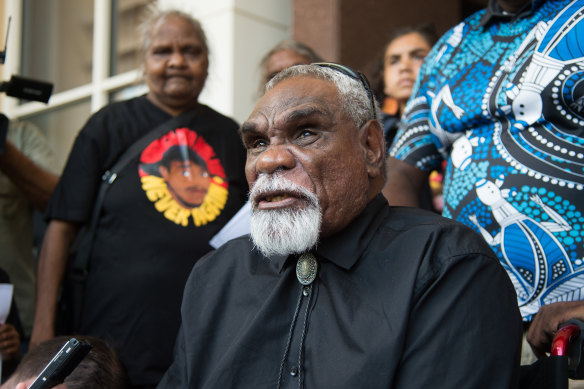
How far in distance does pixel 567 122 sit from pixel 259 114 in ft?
3.21

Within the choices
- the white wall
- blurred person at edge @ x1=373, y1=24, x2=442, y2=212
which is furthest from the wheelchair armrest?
the white wall

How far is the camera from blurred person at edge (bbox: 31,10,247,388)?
295 centimetres

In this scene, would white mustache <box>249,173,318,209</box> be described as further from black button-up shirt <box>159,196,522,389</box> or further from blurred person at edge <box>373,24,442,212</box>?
blurred person at edge <box>373,24,442,212</box>

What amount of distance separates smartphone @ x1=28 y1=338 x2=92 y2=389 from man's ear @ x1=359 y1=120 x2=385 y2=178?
972mm

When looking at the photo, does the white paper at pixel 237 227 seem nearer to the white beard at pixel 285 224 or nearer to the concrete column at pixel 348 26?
the white beard at pixel 285 224

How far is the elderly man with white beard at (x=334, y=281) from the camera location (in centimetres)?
174

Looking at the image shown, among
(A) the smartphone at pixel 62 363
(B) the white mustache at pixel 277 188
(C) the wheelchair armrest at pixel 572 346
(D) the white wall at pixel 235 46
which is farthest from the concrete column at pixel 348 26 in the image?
(A) the smartphone at pixel 62 363

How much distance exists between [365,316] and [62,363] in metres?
0.84

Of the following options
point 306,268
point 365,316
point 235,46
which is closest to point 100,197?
point 306,268

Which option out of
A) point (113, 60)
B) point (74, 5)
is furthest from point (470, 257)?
point (74, 5)

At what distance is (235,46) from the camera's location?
4.91 meters

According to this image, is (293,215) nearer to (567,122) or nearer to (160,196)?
(567,122)

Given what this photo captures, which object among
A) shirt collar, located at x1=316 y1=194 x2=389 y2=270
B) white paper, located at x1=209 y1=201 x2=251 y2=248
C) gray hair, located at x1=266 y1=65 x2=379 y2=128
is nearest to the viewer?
shirt collar, located at x1=316 y1=194 x2=389 y2=270

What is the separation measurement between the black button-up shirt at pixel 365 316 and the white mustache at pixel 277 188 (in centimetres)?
16
